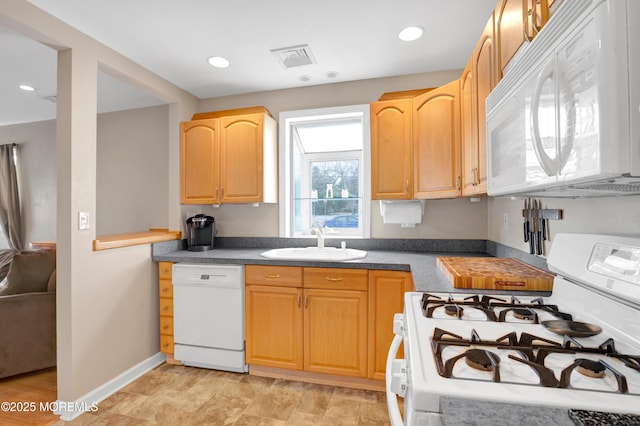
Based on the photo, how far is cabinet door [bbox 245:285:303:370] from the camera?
2.17m

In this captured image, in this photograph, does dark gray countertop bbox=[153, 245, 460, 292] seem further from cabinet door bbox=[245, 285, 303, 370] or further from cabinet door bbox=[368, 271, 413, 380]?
cabinet door bbox=[245, 285, 303, 370]

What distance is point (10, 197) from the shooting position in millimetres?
4043

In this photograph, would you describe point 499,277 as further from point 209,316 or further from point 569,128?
point 209,316

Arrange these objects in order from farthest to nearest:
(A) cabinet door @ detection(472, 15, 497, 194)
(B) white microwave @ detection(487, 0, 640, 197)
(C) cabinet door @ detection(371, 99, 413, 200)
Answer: (C) cabinet door @ detection(371, 99, 413, 200) → (A) cabinet door @ detection(472, 15, 497, 194) → (B) white microwave @ detection(487, 0, 640, 197)

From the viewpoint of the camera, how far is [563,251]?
1.13 m

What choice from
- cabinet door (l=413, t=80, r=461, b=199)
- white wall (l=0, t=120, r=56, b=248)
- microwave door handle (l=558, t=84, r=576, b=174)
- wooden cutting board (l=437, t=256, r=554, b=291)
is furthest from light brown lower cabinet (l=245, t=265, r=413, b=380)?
white wall (l=0, t=120, r=56, b=248)

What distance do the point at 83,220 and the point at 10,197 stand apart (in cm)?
336

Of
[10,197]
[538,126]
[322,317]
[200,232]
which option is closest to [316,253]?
[322,317]

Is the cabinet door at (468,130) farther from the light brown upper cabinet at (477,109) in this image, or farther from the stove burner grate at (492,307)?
the stove burner grate at (492,307)

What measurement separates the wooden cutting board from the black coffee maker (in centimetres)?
201

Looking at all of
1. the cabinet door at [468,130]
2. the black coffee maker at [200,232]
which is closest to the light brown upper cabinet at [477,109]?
the cabinet door at [468,130]

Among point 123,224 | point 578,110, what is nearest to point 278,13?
point 578,110

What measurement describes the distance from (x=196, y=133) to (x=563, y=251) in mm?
2712

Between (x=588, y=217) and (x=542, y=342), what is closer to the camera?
(x=542, y=342)
